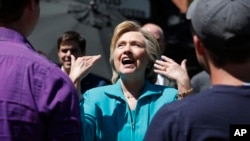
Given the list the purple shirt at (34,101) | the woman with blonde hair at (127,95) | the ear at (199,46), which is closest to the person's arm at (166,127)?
the ear at (199,46)

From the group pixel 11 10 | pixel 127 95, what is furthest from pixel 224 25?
pixel 127 95

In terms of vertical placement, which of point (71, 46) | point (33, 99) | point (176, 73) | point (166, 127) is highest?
point (71, 46)

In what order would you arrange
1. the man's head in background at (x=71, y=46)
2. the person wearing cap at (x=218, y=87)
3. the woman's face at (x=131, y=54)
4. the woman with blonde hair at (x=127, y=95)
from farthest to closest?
1. the man's head in background at (x=71, y=46)
2. the woman's face at (x=131, y=54)
3. the woman with blonde hair at (x=127, y=95)
4. the person wearing cap at (x=218, y=87)

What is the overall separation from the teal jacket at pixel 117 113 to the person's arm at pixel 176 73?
2.8 inches

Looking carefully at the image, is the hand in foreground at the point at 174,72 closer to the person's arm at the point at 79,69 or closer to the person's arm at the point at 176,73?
the person's arm at the point at 176,73

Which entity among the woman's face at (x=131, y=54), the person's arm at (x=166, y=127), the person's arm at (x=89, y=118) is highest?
the woman's face at (x=131, y=54)

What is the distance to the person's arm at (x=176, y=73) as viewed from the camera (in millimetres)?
4293

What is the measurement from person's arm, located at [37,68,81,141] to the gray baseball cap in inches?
19.3

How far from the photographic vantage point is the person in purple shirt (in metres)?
2.36

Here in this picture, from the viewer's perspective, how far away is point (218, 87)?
225 centimetres

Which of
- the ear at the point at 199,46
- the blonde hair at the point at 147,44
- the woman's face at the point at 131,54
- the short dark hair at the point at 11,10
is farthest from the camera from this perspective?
the blonde hair at the point at 147,44

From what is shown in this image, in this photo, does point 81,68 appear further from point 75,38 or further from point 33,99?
point 75,38

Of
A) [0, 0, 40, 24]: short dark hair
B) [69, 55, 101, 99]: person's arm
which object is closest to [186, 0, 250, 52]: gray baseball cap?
[0, 0, 40, 24]: short dark hair

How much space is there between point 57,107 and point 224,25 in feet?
2.02
